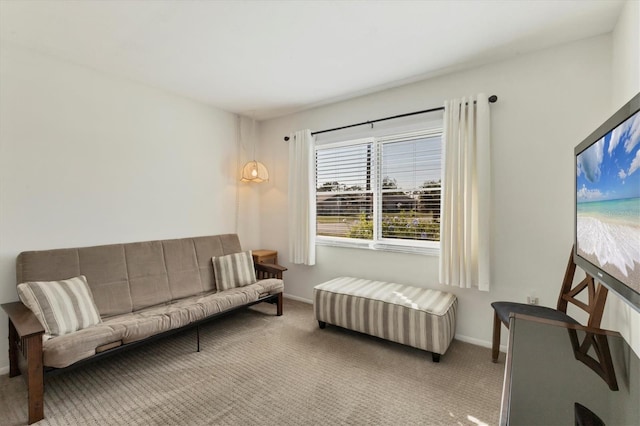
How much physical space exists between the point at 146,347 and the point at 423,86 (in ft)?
12.3

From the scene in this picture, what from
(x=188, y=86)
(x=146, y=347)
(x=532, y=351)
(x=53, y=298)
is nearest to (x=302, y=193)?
(x=188, y=86)

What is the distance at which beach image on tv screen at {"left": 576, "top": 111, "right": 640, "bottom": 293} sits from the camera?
1057mm

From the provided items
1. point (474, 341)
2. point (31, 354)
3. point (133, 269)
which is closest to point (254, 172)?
point (133, 269)

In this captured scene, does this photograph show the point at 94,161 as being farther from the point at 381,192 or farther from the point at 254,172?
the point at 381,192

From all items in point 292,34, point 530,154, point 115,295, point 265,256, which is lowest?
point 115,295

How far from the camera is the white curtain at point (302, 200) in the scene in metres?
3.83

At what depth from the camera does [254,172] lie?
402 centimetres

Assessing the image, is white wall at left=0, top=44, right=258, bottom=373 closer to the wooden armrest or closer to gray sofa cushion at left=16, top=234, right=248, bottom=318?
gray sofa cushion at left=16, top=234, right=248, bottom=318

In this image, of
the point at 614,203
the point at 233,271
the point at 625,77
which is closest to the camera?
the point at 614,203

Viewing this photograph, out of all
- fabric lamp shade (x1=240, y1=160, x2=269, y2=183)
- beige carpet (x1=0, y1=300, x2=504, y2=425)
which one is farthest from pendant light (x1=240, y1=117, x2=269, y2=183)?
beige carpet (x1=0, y1=300, x2=504, y2=425)

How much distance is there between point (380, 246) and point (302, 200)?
46.3 inches

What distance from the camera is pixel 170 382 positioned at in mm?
2186

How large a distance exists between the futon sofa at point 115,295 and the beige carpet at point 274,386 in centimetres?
29

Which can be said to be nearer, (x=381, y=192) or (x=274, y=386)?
(x=274, y=386)
